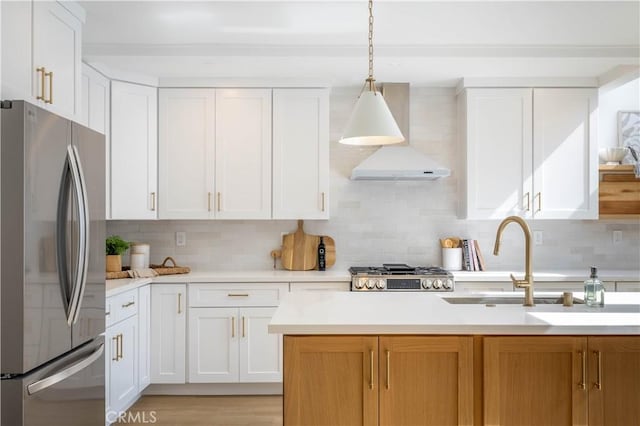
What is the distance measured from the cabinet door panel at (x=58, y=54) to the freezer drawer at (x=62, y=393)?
1247 mm

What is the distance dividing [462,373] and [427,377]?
14 cm

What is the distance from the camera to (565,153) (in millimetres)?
4277

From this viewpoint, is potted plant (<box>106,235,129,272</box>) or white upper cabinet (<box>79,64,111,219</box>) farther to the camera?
potted plant (<box>106,235,129,272</box>)

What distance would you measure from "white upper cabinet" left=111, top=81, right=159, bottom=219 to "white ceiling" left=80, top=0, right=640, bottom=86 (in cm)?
22

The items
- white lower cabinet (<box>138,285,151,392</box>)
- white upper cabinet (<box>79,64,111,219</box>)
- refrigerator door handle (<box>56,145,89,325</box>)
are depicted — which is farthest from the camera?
white lower cabinet (<box>138,285,151,392</box>)

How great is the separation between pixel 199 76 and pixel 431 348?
3042 mm

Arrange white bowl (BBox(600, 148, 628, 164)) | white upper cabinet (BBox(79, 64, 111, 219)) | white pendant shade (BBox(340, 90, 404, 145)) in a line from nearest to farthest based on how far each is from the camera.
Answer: white pendant shade (BBox(340, 90, 404, 145)) < white upper cabinet (BBox(79, 64, 111, 219)) < white bowl (BBox(600, 148, 628, 164))

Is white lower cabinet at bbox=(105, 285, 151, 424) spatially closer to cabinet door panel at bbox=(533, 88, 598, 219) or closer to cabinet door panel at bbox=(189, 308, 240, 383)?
cabinet door panel at bbox=(189, 308, 240, 383)

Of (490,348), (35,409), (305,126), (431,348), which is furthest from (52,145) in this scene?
(305,126)

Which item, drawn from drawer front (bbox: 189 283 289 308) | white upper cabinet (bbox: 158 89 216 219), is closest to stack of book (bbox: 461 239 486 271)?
drawer front (bbox: 189 283 289 308)

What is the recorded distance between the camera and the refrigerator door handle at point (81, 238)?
2.33 meters

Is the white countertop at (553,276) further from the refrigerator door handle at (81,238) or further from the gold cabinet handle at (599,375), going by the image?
the refrigerator door handle at (81,238)

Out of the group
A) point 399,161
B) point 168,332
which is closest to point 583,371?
point 399,161

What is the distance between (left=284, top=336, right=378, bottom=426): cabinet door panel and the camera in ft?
6.86
